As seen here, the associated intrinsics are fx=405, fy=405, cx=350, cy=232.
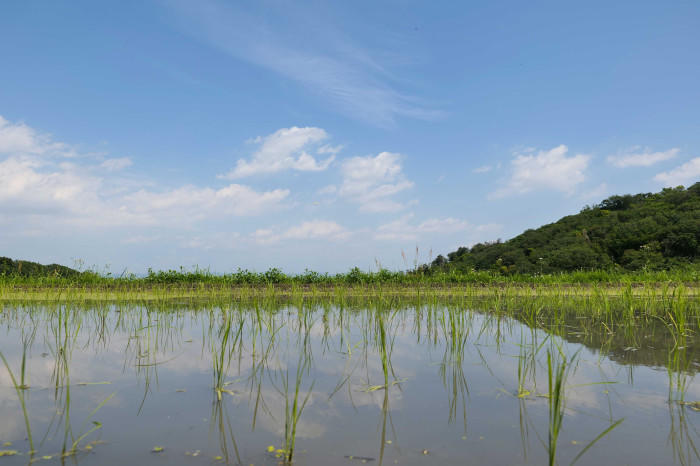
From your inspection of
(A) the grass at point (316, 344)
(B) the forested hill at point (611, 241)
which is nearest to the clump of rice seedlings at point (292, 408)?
(A) the grass at point (316, 344)

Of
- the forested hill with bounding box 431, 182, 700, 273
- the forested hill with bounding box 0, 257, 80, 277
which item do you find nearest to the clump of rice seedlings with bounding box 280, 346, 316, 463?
the forested hill with bounding box 0, 257, 80, 277

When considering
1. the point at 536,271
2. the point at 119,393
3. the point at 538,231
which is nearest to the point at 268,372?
the point at 119,393

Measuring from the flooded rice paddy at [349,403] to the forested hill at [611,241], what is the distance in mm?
15929

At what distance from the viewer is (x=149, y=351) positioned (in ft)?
13.7

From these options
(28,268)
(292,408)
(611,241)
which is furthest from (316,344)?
(611,241)

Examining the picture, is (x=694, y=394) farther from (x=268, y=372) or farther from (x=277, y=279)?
(x=277, y=279)

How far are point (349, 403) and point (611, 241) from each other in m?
24.0

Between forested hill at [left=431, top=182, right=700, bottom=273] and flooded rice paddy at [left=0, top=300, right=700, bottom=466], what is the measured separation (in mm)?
15929

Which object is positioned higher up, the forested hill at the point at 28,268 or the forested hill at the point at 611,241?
the forested hill at the point at 611,241

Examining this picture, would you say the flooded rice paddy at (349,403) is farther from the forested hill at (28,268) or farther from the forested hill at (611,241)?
the forested hill at (611,241)

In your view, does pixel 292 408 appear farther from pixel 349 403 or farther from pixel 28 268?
pixel 28 268

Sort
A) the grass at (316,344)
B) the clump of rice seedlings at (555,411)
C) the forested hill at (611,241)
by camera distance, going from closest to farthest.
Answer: the clump of rice seedlings at (555,411) → the grass at (316,344) → the forested hill at (611,241)

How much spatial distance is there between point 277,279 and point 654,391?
11222 millimetres

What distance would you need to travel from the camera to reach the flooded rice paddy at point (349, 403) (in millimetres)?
2066
